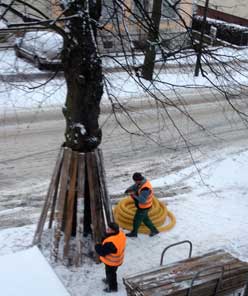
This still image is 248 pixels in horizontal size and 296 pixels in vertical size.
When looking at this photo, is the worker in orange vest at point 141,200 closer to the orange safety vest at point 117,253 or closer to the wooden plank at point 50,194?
the wooden plank at point 50,194

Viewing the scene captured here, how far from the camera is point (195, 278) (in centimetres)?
721

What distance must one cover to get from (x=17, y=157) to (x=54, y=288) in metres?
6.76

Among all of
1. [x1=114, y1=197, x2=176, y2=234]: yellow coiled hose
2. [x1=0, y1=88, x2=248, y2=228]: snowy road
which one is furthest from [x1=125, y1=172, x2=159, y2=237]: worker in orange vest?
[x1=0, y1=88, x2=248, y2=228]: snowy road

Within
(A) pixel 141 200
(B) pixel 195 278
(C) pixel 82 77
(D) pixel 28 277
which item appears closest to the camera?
(D) pixel 28 277

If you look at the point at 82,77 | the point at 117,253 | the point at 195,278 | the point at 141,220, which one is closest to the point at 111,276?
the point at 117,253

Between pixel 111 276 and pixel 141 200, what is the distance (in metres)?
1.80

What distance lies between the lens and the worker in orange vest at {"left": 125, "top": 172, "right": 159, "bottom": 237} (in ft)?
30.0

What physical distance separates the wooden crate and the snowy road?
3.60 meters

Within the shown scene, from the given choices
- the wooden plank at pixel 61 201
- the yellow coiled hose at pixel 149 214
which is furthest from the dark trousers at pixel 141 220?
the wooden plank at pixel 61 201

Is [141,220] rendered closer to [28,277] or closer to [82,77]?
[28,277]

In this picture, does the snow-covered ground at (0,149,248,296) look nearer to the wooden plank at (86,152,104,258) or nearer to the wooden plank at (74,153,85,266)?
the wooden plank at (74,153,85,266)

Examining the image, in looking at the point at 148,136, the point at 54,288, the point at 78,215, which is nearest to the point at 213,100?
the point at 148,136

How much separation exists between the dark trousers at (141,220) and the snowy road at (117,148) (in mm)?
2219

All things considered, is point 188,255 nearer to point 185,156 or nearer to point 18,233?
point 18,233
